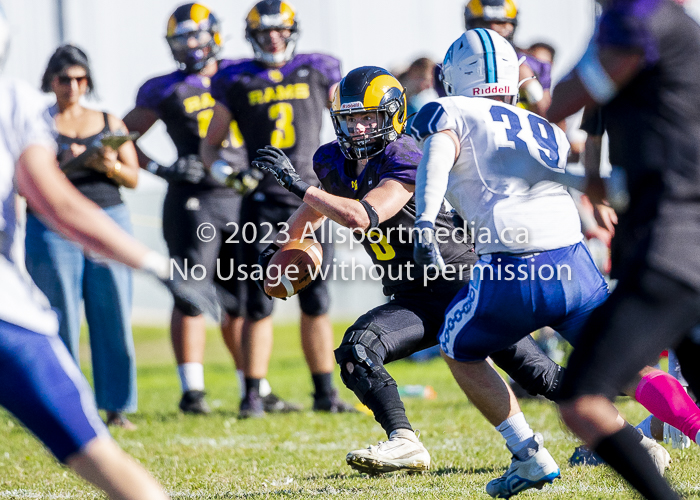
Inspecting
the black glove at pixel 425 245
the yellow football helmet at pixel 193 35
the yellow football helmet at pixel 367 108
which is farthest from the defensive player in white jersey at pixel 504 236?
the yellow football helmet at pixel 193 35

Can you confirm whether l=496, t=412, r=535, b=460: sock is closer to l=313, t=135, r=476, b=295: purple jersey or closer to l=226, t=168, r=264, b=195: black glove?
l=313, t=135, r=476, b=295: purple jersey

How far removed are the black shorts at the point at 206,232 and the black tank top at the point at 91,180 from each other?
1.88 ft

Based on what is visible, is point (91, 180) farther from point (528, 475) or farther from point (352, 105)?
point (528, 475)

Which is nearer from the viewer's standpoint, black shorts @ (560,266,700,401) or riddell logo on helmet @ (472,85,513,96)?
black shorts @ (560,266,700,401)

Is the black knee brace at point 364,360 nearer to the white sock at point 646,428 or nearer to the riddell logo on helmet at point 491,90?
the riddell logo on helmet at point 491,90

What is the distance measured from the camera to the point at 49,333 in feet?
7.14

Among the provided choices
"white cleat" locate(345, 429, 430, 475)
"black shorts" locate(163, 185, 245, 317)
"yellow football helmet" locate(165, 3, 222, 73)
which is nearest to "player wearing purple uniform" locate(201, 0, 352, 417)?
"black shorts" locate(163, 185, 245, 317)

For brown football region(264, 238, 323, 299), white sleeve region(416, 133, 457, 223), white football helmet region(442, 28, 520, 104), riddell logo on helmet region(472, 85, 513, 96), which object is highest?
white football helmet region(442, 28, 520, 104)

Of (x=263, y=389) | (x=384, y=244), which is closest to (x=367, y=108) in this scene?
(x=384, y=244)

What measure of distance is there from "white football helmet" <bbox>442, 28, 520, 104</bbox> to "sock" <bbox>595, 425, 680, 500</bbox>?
134 cm

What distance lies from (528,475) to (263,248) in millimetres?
2977

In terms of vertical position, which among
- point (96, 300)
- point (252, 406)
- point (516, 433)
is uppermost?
point (516, 433)

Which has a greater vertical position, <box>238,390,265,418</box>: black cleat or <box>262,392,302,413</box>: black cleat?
<box>238,390,265,418</box>: black cleat

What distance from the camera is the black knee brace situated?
11.7ft
